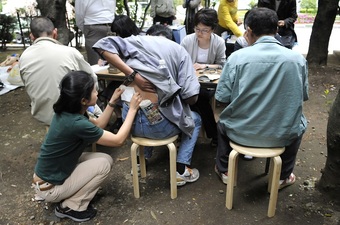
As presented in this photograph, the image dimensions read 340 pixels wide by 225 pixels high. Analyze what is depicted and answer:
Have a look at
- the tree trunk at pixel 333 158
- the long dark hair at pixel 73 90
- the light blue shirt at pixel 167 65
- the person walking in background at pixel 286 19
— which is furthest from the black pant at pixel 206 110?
the person walking in background at pixel 286 19

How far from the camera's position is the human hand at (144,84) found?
94.9 inches

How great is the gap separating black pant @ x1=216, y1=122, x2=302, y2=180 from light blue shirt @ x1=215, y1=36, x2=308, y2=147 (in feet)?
0.65

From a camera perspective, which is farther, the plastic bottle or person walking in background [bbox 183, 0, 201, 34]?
person walking in background [bbox 183, 0, 201, 34]

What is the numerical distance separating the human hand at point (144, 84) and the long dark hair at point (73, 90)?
1.24ft

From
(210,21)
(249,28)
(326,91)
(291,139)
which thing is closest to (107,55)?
(249,28)

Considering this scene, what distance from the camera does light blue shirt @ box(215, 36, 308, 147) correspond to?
217 cm

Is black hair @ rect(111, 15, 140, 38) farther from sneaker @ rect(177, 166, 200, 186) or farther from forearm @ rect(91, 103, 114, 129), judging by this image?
sneaker @ rect(177, 166, 200, 186)

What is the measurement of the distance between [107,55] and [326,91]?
4.07 meters

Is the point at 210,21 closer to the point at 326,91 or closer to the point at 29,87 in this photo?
the point at 29,87

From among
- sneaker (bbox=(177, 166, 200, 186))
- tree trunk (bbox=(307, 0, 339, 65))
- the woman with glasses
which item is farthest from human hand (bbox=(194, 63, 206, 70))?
tree trunk (bbox=(307, 0, 339, 65))

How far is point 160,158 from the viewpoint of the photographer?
3.36 metres

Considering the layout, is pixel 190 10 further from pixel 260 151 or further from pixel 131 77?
pixel 260 151

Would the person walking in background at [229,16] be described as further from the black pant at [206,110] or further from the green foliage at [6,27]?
the green foliage at [6,27]

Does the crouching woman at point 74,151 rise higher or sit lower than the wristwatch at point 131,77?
lower
